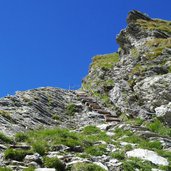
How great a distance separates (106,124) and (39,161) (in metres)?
13.1

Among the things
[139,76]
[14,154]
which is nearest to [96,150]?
[14,154]

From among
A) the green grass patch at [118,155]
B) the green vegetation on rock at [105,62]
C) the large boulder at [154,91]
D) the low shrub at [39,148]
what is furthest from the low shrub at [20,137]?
the green vegetation on rock at [105,62]

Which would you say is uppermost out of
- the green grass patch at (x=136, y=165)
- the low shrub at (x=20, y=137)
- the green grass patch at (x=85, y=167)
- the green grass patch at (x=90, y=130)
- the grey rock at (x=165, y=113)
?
the grey rock at (x=165, y=113)

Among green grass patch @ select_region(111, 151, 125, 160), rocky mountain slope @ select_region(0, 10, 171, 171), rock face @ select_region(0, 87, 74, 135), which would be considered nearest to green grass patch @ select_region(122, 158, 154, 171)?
rocky mountain slope @ select_region(0, 10, 171, 171)

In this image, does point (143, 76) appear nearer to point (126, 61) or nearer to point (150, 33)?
point (126, 61)

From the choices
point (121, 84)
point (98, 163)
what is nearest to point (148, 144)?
point (98, 163)

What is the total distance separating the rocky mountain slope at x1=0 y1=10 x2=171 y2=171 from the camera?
17812 mm

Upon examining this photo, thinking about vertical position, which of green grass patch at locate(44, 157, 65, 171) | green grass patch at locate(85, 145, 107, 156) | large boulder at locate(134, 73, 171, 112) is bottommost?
green grass patch at locate(44, 157, 65, 171)

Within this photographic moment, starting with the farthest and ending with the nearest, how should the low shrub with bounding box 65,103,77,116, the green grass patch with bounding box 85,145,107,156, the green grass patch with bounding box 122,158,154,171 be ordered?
the low shrub with bounding box 65,103,77,116
the green grass patch with bounding box 85,145,107,156
the green grass patch with bounding box 122,158,154,171

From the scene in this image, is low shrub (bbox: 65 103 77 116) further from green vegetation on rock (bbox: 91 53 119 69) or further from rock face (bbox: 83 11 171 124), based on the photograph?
green vegetation on rock (bbox: 91 53 119 69)

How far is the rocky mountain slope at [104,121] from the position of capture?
17.8 meters

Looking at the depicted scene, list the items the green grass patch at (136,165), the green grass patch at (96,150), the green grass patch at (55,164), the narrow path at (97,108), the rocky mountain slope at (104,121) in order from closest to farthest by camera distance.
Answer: the green grass patch at (55,164)
the green grass patch at (136,165)
the rocky mountain slope at (104,121)
the green grass patch at (96,150)
the narrow path at (97,108)

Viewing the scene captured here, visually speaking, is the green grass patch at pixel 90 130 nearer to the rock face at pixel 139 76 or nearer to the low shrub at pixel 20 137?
the rock face at pixel 139 76

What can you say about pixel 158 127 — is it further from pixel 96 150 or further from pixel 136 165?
pixel 136 165
